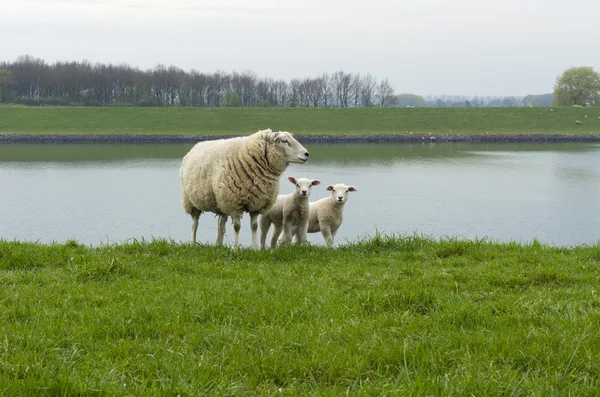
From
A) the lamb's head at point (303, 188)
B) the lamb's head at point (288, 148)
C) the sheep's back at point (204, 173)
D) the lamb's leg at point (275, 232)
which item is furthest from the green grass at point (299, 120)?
the lamb's head at point (288, 148)

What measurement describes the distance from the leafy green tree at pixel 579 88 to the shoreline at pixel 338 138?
36219 mm

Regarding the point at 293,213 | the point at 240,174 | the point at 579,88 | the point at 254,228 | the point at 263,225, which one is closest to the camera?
the point at 240,174

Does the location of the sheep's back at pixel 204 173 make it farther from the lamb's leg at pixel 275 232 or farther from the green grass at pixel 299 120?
the green grass at pixel 299 120

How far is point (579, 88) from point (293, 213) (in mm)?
103744

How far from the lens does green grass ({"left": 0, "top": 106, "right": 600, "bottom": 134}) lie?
7181 cm

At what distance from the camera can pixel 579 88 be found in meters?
101

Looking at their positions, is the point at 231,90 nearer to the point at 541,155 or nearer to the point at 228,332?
the point at 541,155

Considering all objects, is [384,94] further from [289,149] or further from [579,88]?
[289,149]

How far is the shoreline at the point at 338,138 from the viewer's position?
65.1 meters

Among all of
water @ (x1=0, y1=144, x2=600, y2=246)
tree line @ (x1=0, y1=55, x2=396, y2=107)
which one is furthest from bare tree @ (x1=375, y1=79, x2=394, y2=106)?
water @ (x1=0, y1=144, x2=600, y2=246)

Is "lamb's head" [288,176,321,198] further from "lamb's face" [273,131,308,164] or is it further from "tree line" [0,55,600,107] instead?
"tree line" [0,55,600,107]

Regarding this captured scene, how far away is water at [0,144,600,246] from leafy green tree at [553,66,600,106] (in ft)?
208

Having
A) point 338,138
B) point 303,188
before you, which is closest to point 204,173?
point 303,188

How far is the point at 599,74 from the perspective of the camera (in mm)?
101375
